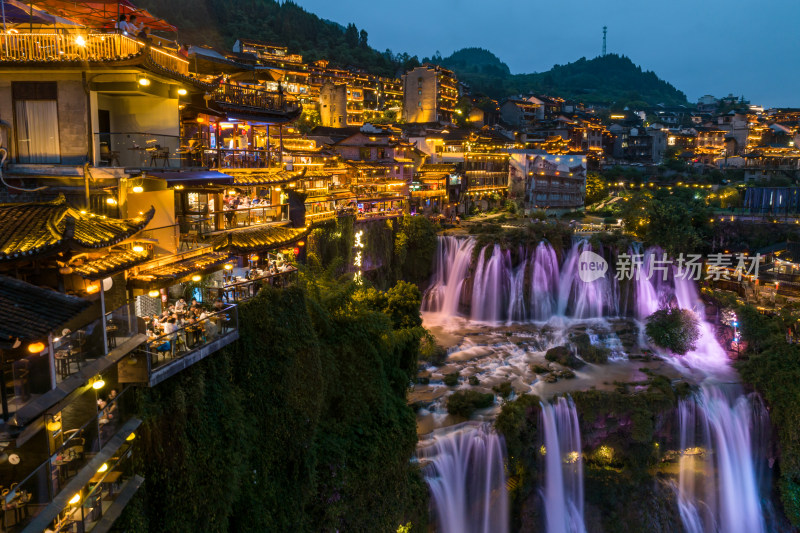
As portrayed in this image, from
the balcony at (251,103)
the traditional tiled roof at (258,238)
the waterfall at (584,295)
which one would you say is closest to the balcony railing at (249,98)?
the balcony at (251,103)

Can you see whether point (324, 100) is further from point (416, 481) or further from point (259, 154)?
point (416, 481)

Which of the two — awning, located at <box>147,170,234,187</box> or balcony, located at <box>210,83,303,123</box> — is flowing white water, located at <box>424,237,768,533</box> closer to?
awning, located at <box>147,170,234,187</box>

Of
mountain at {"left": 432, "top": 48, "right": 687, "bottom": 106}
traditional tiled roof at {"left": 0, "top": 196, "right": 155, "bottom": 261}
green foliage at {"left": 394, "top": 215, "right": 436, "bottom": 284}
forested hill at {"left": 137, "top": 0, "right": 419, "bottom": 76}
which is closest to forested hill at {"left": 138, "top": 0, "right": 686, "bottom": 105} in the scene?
forested hill at {"left": 137, "top": 0, "right": 419, "bottom": 76}

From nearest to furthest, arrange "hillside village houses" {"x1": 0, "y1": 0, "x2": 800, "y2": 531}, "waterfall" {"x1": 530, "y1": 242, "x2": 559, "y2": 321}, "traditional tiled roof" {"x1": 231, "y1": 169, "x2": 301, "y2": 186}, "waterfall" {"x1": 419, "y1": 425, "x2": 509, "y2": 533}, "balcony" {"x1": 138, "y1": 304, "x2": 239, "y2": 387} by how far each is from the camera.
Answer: "hillside village houses" {"x1": 0, "y1": 0, "x2": 800, "y2": 531} < "balcony" {"x1": 138, "y1": 304, "x2": 239, "y2": 387} < "traditional tiled roof" {"x1": 231, "y1": 169, "x2": 301, "y2": 186} < "waterfall" {"x1": 419, "y1": 425, "x2": 509, "y2": 533} < "waterfall" {"x1": 530, "y1": 242, "x2": 559, "y2": 321}

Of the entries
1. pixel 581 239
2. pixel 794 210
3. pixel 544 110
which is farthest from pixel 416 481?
pixel 544 110

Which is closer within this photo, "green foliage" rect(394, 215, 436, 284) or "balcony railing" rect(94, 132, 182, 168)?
"balcony railing" rect(94, 132, 182, 168)

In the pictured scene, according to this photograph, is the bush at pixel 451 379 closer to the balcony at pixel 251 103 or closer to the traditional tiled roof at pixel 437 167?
the balcony at pixel 251 103
